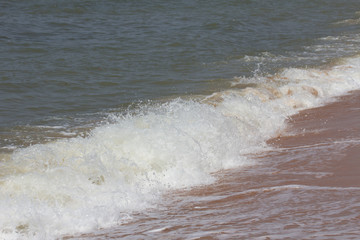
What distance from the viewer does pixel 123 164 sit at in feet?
19.0

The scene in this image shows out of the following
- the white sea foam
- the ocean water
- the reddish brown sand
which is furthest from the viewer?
the ocean water

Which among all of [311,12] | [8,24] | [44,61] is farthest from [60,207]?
[311,12]

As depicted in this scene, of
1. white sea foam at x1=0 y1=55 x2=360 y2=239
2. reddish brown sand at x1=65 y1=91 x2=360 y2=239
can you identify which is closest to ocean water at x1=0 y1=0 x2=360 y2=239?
white sea foam at x1=0 y1=55 x2=360 y2=239

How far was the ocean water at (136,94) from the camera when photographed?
5047 millimetres

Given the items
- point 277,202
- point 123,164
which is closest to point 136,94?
point 123,164

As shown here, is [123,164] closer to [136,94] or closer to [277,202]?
[277,202]

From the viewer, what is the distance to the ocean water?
5047 millimetres

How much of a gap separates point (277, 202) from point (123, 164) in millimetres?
1889

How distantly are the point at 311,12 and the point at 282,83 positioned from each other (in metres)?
13.3

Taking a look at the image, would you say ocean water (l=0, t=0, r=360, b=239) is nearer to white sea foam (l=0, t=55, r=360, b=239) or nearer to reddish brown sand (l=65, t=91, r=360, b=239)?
white sea foam (l=0, t=55, r=360, b=239)

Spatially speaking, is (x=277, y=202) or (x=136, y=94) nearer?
(x=277, y=202)

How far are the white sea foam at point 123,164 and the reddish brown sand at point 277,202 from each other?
0.28 metres

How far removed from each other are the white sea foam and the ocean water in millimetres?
15

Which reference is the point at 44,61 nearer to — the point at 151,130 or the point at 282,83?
the point at 282,83
